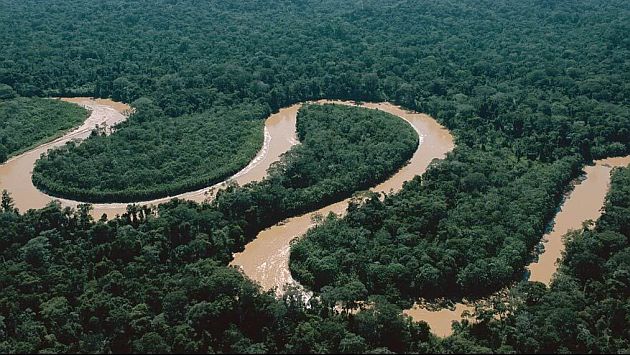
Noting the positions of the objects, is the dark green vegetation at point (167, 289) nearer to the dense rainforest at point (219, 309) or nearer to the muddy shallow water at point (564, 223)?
the dense rainforest at point (219, 309)

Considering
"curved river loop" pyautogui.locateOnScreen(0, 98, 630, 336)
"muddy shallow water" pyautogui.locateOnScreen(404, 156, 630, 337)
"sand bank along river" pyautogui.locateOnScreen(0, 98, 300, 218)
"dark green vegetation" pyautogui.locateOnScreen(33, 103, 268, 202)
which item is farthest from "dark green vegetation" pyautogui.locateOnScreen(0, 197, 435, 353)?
"dark green vegetation" pyautogui.locateOnScreen(33, 103, 268, 202)

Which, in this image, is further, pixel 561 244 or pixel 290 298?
pixel 561 244

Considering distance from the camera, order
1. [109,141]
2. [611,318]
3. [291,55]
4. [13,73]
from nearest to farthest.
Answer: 1. [611,318]
2. [109,141]
3. [13,73]
4. [291,55]

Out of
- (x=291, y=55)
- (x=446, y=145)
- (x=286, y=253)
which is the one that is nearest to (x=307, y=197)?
(x=286, y=253)

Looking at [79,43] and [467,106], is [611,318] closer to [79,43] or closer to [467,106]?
[467,106]

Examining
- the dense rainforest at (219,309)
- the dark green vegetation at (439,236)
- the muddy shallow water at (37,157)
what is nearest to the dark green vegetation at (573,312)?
the dense rainforest at (219,309)

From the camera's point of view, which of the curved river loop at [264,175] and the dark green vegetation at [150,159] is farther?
the dark green vegetation at [150,159]
